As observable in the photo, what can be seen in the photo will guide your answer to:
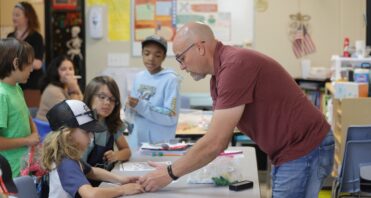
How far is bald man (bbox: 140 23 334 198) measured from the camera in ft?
7.59

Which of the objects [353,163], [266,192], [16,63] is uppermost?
[16,63]

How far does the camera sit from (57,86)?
15.8 feet

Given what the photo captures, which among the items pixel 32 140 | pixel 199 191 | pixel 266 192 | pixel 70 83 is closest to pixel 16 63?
pixel 32 140

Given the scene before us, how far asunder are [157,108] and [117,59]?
2.83 meters

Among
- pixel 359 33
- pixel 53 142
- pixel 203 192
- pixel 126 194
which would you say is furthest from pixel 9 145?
pixel 359 33

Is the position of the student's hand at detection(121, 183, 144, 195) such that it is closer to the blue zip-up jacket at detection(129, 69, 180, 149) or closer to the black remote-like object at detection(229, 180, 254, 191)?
the black remote-like object at detection(229, 180, 254, 191)

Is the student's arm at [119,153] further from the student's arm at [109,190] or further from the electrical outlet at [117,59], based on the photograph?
the electrical outlet at [117,59]

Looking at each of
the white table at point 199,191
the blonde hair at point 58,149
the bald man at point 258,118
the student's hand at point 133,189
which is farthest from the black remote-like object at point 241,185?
the blonde hair at point 58,149

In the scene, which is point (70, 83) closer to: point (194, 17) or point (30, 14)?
point (30, 14)

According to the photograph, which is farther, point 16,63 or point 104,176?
point 16,63

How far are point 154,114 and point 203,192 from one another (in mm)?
1371

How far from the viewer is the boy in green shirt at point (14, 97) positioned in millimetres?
3072

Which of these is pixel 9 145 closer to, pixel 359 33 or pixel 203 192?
pixel 203 192

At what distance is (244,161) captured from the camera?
316cm
